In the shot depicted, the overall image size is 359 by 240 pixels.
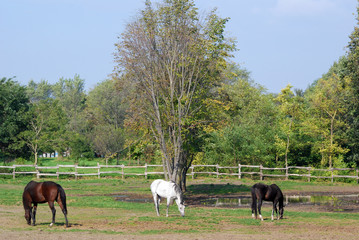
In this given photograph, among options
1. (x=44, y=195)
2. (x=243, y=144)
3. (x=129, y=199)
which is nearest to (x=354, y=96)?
(x=243, y=144)

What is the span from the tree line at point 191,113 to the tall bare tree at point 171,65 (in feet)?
0.20

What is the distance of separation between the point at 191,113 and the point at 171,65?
119 inches

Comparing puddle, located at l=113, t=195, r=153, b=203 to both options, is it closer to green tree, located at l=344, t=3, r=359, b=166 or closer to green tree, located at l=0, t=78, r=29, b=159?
green tree, located at l=344, t=3, r=359, b=166

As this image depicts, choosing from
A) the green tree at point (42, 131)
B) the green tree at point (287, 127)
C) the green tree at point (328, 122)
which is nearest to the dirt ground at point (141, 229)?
the green tree at point (328, 122)

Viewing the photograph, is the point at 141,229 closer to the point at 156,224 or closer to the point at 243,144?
the point at 156,224

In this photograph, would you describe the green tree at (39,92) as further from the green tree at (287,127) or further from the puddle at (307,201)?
the puddle at (307,201)

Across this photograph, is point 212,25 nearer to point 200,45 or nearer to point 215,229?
point 200,45

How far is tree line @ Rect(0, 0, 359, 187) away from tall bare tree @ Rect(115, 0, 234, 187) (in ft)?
0.20

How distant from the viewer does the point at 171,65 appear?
25.6 m

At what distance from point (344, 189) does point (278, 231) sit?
20983mm

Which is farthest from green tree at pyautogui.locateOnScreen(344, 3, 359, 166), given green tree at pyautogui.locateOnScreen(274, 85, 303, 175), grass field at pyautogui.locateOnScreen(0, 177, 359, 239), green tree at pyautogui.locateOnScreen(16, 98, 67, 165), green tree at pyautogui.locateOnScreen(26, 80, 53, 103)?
green tree at pyautogui.locateOnScreen(26, 80, 53, 103)

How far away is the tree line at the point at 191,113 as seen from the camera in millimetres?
26266

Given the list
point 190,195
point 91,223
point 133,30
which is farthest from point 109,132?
point 91,223

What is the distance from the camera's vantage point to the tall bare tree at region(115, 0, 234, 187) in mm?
25984
